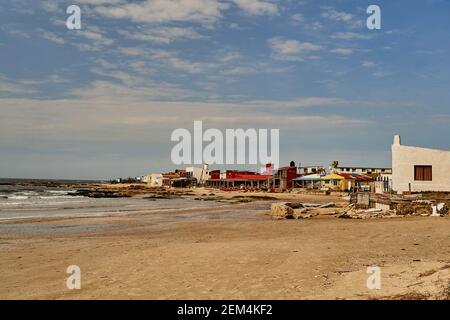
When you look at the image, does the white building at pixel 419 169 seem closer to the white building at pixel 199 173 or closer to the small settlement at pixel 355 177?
the small settlement at pixel 355 177

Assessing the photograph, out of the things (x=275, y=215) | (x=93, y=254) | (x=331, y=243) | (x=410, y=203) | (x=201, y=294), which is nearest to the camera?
(x=201, y=294)

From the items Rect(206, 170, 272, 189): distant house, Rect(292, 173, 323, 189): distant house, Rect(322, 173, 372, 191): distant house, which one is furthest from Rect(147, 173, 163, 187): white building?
Rect(322, 173, 372, 191): distant house

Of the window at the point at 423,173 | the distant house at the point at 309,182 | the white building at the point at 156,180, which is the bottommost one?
the white building at the point at 156,180

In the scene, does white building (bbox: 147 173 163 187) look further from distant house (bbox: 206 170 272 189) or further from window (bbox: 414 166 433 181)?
window (bbox: 414 166 433 181)

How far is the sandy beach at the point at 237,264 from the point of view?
26.5 feet

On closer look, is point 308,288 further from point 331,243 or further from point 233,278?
point 331,243

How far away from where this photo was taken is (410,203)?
2511cm

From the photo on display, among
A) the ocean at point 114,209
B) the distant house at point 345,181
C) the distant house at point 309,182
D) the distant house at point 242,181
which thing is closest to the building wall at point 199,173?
the distant house at point 242,181

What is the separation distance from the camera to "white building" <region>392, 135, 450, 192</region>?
99.6ft

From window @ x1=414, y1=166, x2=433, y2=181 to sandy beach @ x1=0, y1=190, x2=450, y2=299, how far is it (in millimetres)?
13427

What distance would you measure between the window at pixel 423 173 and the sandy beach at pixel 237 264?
44.1 ft
